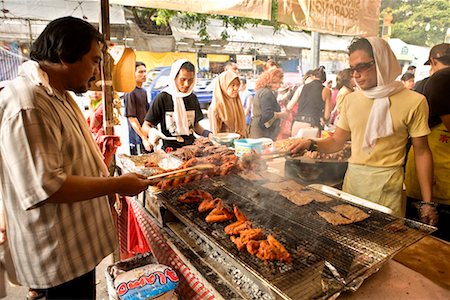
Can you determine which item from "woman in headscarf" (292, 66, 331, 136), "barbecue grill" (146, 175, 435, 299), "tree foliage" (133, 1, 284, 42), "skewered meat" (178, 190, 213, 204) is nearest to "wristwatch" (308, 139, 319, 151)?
"barbecue grill" (146, 175, 435, 299)

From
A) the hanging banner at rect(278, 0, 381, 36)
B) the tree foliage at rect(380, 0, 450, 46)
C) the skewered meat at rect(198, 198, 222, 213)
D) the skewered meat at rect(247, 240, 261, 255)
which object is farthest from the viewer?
the tree foliage at rect(380, 0, 450, 46)

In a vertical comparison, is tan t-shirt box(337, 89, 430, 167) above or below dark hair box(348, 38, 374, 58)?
below

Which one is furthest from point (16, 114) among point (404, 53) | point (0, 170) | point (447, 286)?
point (404, 53)

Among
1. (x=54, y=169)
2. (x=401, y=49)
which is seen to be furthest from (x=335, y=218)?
(x=401, y=49)

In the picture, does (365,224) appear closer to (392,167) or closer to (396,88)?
(392,167)

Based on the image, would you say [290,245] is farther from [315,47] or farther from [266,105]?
[315,47]

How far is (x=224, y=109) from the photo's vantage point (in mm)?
5168

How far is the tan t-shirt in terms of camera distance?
99.2 inches

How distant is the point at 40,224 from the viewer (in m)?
1.80

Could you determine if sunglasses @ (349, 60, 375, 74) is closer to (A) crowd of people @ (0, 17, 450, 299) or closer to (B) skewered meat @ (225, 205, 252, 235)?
(A) crowd of people @ (0, 17, 450, 299)

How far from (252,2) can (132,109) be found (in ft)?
11.1

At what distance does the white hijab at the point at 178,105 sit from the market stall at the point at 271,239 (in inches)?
66.5

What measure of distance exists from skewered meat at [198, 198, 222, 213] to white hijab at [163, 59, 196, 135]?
92.0 inches

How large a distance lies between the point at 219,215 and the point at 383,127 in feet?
5.44
